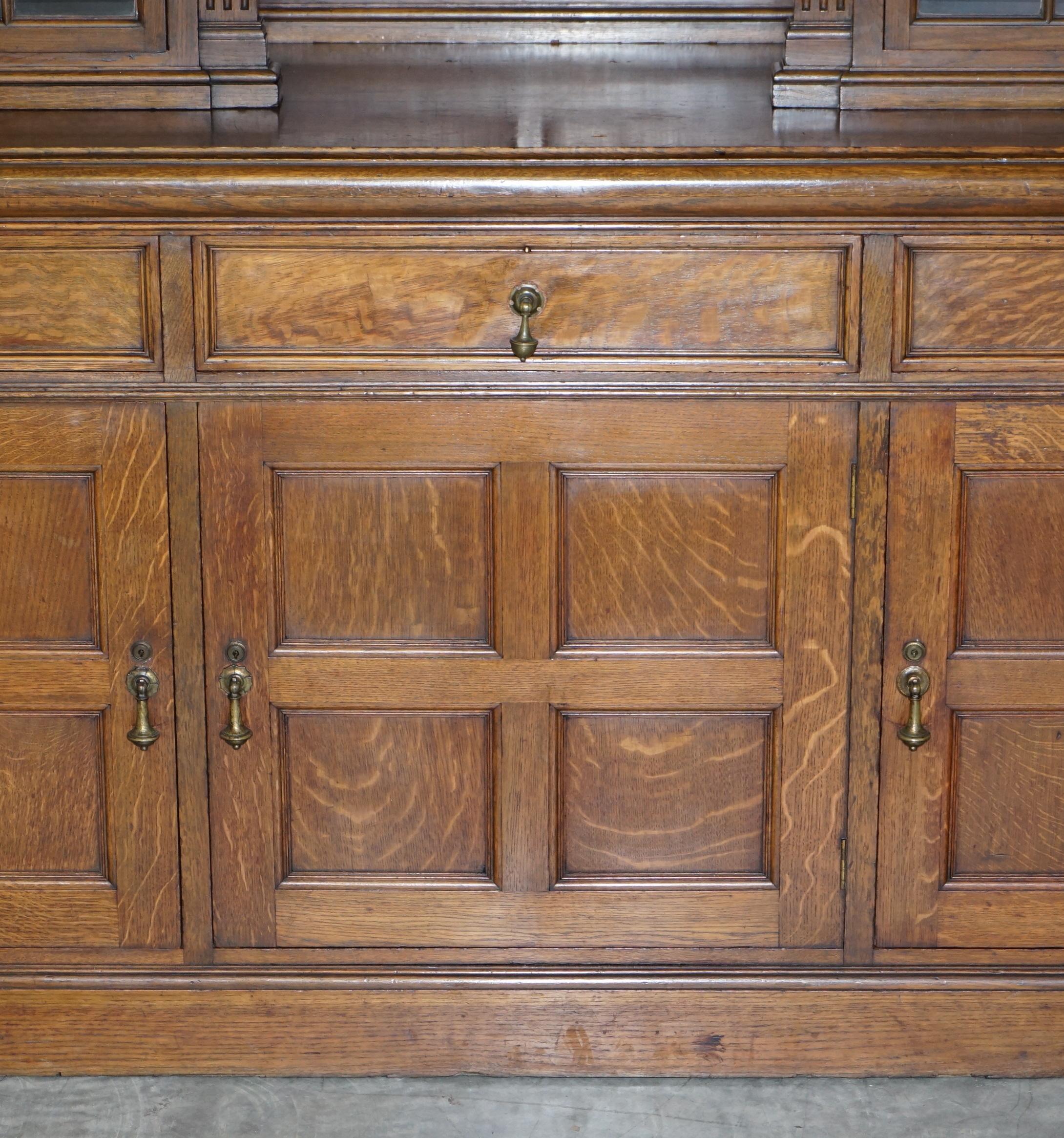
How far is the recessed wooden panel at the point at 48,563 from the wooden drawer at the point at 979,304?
1.05m

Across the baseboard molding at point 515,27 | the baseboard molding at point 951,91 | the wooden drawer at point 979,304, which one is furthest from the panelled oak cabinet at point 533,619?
the baseboard molding at point 515,27

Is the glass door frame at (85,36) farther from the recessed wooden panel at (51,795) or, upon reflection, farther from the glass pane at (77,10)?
the recessed wooden panel at (51,795)

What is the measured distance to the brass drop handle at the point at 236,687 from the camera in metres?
1.99

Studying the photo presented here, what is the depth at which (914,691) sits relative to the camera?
1979mm

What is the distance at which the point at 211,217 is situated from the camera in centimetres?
187

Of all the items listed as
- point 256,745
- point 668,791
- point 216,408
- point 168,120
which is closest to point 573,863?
point 668,791

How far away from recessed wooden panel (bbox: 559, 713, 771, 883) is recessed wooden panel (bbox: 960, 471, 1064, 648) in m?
0.31

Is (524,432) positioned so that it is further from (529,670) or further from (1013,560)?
(1013,560)

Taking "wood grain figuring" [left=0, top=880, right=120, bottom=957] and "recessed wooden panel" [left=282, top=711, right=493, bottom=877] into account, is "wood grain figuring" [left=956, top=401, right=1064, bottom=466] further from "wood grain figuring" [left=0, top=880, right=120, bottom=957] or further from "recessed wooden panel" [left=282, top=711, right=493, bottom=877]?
"wood grain figuring" [left=0, top=880, right=120, bottom=957]

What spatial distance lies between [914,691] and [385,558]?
70 cm

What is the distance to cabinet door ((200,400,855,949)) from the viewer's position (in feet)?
6.38

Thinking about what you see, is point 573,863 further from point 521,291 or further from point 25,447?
point 25,447

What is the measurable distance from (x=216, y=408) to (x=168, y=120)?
57cm

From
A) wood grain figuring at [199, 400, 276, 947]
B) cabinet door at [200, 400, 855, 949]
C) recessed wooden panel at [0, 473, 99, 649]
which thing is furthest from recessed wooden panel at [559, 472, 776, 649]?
recessed wooden panel at [0, 473, 99, 649]
